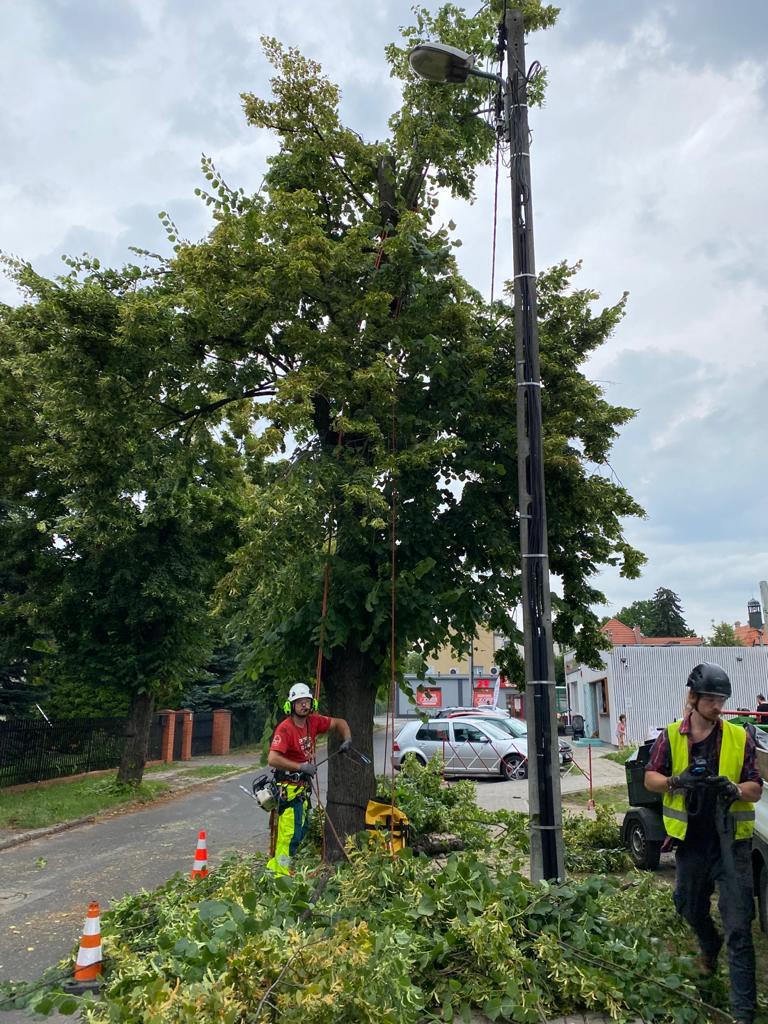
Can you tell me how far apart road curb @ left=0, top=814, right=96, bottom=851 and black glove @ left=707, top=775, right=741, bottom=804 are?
36.2 feet

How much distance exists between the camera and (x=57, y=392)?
869cm

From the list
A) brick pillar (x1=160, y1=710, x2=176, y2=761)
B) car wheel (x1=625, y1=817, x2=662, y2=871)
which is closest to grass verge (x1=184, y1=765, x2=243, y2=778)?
brick pillar (x1=160, y1=710, x2=176, y2=761)

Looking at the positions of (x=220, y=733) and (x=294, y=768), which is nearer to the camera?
Answer: (x=294, y=768)

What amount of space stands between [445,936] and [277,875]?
1077mm

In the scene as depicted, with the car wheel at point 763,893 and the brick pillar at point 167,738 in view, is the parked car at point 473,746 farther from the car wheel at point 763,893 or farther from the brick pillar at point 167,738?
the car wheel at point 763,893

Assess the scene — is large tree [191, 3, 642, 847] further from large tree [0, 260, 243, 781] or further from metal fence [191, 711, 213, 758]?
metal fence [191, 711, 213, 758]

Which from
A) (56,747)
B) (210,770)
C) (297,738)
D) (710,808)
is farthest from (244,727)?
(710,808)

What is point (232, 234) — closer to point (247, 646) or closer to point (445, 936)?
point (247, 646)

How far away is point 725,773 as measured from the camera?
4.27 metres

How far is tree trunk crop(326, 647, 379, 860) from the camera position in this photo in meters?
8.20

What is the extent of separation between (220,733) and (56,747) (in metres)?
12.8

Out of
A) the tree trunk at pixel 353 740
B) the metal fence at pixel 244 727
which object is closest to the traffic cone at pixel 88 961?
the tree trunk at pixel 353 740

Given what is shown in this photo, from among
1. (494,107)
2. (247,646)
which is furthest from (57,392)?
(494,107)

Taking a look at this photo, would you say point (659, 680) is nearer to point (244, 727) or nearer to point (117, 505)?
point (244, 727)
